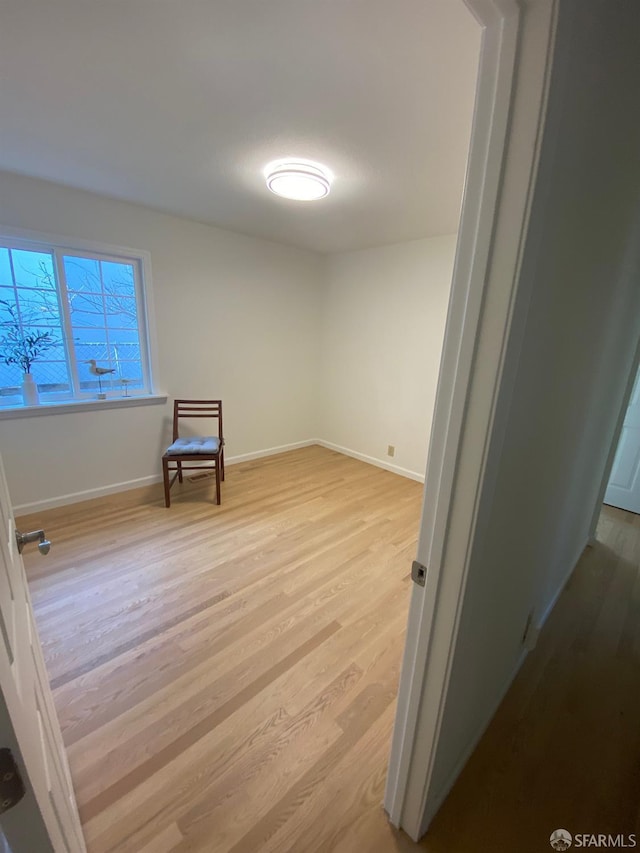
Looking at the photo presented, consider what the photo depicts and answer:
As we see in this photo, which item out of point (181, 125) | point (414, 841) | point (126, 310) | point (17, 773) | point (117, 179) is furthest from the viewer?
point (126, 310)

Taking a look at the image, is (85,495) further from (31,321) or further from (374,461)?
(374,461)

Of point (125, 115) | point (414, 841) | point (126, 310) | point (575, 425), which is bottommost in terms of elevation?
point (414, 841)

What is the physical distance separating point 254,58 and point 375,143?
2.19 ft

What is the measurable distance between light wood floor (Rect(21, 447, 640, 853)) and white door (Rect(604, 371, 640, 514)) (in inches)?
23.2

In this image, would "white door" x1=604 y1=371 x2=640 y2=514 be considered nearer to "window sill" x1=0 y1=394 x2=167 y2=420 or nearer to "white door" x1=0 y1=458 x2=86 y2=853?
"white door" x1=0 y1=458 x2=86 y2=853

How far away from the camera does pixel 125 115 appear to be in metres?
1.52

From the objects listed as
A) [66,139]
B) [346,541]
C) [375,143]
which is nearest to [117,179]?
[66,139]

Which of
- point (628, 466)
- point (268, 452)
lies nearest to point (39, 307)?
point (268, 452)

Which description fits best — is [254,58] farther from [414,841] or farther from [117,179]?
[414,841]

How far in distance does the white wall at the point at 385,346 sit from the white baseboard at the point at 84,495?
7.15 feet

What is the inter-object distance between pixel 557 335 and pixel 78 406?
3.05 m

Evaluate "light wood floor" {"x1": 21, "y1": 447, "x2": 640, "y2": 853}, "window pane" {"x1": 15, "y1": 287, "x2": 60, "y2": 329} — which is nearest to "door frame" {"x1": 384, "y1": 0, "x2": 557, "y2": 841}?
"light wood floor" {"x1": 21, "y1": 447, "x2": 640, "y2": 853}

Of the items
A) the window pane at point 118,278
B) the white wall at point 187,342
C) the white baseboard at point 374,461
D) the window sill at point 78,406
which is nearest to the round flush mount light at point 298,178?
the white wall at point 187,342

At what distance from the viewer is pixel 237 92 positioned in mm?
1354
